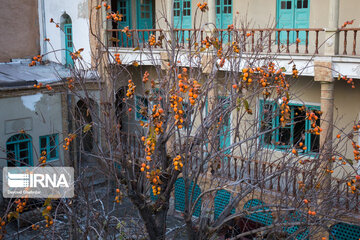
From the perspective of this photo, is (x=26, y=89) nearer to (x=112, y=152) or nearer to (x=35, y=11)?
(x=35, y=11)

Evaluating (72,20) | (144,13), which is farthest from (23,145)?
(144,13)

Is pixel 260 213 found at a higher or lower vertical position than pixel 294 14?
lower

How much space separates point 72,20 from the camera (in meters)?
17.8

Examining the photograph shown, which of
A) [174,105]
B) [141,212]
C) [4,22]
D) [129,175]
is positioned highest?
[4,22]

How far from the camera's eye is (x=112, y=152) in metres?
7.71

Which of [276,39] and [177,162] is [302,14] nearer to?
[276,39]

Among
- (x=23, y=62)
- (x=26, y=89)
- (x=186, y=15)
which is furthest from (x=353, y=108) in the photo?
(x=23, y=62)

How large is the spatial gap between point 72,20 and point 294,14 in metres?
8.60

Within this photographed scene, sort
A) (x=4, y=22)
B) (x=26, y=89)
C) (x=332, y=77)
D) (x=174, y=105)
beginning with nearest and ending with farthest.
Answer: (x=174, y=105)
(x=332, y=77)
(x=26, y=89)
(x=4, y=22)

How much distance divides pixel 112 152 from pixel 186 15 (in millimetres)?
9986

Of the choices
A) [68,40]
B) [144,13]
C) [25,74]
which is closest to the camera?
[25,74]

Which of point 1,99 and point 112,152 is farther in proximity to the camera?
point 1,99

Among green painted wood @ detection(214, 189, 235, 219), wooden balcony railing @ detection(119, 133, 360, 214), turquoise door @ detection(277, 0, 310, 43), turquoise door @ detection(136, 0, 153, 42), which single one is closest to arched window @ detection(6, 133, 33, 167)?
turquoise door @ detection(136, 0, 153, 42)

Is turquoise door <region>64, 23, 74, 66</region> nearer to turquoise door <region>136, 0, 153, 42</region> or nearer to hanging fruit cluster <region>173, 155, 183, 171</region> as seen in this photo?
turquoise door <region>136, 0, 153, 42</region>
